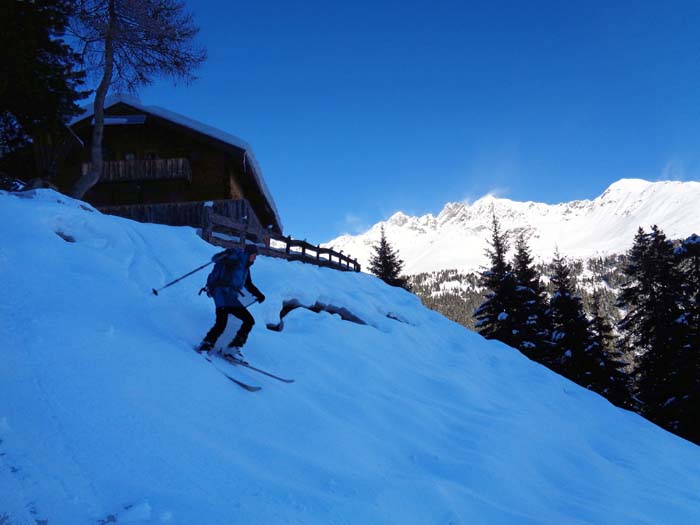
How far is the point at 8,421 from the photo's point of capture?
10.7 ft

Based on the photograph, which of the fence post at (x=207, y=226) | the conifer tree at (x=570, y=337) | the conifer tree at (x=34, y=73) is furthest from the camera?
the conifer tree at (x=570, y=337)

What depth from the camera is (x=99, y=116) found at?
13.9 meters

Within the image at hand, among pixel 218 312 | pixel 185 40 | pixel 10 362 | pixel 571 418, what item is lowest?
pixel 571 418

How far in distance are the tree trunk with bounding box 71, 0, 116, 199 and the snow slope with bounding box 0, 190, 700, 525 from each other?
4.77 m

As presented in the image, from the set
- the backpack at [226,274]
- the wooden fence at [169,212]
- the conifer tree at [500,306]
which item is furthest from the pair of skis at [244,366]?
the conifer tree at [500,306]

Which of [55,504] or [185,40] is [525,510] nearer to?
[55,504]

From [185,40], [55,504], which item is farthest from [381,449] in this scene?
[185,40]

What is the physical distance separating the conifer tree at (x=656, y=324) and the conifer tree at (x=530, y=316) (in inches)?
142

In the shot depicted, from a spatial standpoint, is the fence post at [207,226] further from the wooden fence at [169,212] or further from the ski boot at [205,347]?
the ski boot at [205,347]

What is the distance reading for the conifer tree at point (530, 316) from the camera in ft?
68.8

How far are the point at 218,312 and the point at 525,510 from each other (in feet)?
15.4

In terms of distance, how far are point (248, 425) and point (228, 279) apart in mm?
2394

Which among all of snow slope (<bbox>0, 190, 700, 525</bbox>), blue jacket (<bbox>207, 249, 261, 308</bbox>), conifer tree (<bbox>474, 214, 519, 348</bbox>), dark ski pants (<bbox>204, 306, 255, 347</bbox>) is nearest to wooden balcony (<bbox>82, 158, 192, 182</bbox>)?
snow slope (<bbox>0, 190, 700, 525</bbox>)

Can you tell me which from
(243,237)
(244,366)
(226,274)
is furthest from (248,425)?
(243,237)
